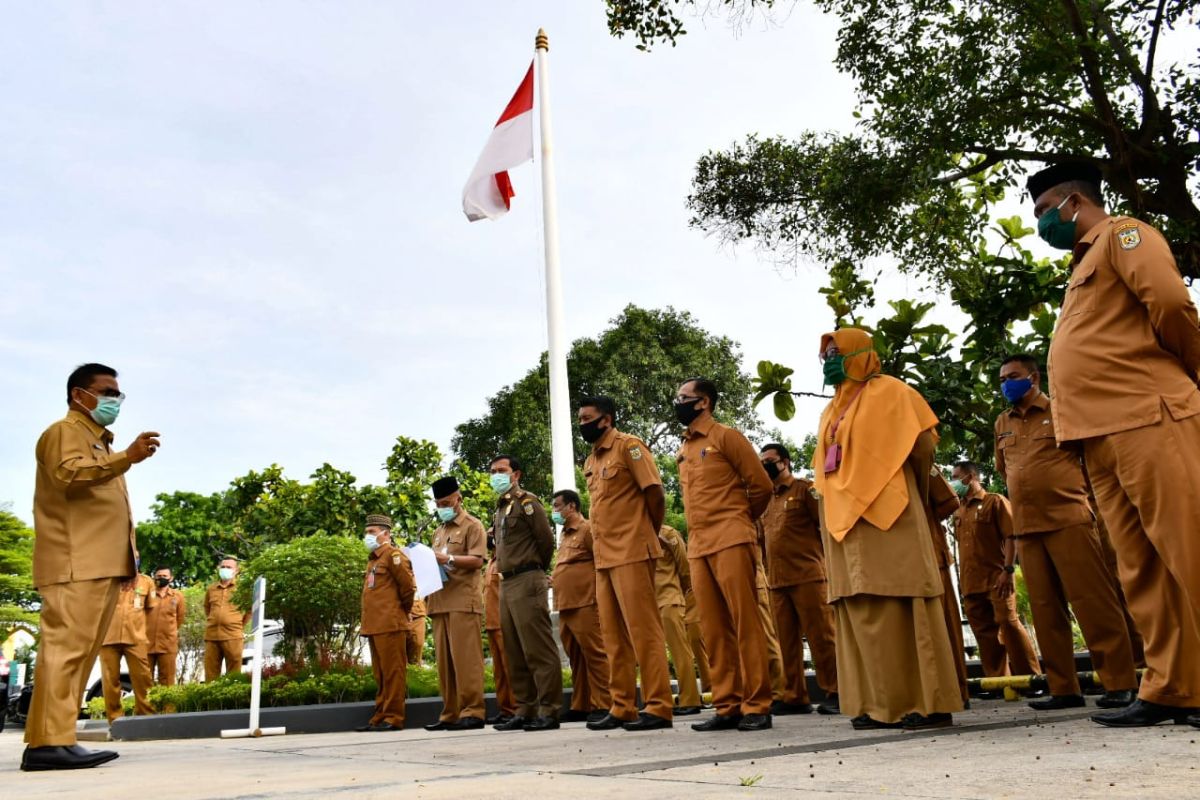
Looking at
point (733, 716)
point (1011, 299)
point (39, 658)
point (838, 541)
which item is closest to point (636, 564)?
point (733, 716)

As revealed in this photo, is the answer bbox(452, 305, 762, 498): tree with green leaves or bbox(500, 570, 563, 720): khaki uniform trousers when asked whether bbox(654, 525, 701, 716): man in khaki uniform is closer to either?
bbox(500, 570, 563, 720): khaki uniform trousers

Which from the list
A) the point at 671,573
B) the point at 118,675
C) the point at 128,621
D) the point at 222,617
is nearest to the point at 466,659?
the point at 671,573

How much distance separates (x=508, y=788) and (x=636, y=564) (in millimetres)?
2926

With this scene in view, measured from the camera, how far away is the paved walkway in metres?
2.58

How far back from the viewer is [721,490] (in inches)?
223

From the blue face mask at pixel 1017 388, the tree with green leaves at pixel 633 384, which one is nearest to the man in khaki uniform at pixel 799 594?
the blue face mask at pixel 1017 388

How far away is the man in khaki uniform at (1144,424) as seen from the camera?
3.56m

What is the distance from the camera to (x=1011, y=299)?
298 inches

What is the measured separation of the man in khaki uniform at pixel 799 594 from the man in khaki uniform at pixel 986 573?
2.13 m

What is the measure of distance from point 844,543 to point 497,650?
488 cm

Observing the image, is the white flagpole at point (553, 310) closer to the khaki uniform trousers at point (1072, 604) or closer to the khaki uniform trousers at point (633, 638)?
the khaki uniform trousers at point (633, 638)

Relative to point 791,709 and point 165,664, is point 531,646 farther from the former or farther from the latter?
point 165,664

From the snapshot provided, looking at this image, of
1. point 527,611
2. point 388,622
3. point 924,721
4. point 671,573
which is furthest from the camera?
point 671,573

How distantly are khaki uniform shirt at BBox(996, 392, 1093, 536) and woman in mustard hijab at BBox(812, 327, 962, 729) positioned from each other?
120 cm
